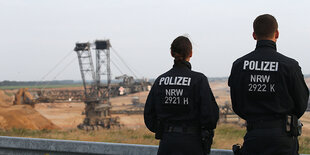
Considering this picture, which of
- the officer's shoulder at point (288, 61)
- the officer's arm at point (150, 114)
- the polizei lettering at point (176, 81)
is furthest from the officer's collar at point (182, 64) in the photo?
the officer's shoulder at point (288, 61)

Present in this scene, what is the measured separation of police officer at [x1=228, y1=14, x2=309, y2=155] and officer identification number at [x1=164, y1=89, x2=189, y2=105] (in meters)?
0.54

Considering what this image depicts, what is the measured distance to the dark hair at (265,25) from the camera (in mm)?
3260

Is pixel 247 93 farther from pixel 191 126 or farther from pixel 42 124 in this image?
pixel 42 124

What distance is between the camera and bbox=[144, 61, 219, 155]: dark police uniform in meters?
3.51

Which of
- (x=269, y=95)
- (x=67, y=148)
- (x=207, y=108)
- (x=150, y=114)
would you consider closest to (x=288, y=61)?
(x=269, y=95)

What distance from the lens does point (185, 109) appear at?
3.59 m

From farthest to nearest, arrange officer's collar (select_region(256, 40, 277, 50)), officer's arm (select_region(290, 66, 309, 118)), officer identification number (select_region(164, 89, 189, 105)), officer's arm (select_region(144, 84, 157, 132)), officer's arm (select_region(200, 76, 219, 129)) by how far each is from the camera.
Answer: officer's arm (select_region(144, 84, 157, 132)) < officer identification number (select_region(164, 89, 189, 105)) < officer's arm (select_region(200, 76, 219, 129)) < officer's collar (select_region(256, 40, 277, 50)) < officer's arm (select_region(290, 66, 309, 118))

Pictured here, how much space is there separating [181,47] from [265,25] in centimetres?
81

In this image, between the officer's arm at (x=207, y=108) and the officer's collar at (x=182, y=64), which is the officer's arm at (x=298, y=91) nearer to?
the officer's arm at (x=207, y=108)

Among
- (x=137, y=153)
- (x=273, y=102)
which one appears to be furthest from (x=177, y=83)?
(x=137, y=153)

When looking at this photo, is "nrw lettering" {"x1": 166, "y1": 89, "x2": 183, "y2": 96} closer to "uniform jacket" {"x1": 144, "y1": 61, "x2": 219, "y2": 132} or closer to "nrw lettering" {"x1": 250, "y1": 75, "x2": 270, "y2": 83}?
"uniform jacket" {"x1": 144, "y1": 61, "x2": 219, "y2": 132}

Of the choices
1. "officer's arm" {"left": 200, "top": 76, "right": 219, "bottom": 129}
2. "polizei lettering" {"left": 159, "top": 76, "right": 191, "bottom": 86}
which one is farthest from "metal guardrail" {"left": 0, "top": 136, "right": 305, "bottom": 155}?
"polizei lettering" {"left": 159, "top": 76, "right": 191, "bottom": 86}

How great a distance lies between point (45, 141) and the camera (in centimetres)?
526

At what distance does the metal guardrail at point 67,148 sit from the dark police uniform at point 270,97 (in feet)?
3.05
